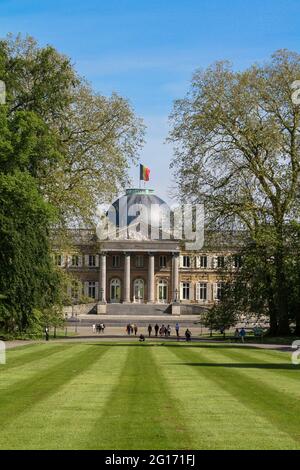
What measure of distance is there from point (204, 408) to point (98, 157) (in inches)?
1671

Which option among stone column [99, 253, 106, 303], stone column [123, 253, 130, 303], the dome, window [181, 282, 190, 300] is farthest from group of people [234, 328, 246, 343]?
window [181, 282, 190, 300]

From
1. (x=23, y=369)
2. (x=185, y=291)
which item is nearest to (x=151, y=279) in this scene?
(x=185, y=291)

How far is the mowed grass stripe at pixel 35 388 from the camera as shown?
1544 centimetres

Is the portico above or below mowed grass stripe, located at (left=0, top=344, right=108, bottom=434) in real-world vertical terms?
above

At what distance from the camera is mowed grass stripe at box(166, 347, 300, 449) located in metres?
12.3

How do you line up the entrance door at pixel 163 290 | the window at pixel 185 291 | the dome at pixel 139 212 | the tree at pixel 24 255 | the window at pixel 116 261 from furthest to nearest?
→ 1. the window at pixel 185 291
2. the dome at pixel 139 212
3. the window at pixel 116 261
4. the entrance door at pixel 163 290
5. the tree at pixel 24 255

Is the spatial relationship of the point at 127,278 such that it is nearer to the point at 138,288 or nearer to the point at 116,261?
the point at 138,288

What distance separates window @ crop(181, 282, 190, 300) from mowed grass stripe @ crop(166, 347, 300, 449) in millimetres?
119528

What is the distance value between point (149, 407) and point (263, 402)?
2.39 meters

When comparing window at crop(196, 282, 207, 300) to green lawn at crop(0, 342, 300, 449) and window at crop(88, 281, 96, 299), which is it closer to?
window at crop(88, 281, 96, 299)

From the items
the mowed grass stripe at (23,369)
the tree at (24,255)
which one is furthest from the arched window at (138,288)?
the mowed grass stripe at (23,369)

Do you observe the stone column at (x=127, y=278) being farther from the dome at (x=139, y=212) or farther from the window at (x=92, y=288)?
the window at (x=92, y=288)

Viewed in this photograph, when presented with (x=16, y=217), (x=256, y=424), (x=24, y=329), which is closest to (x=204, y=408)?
(x=256, y=424)

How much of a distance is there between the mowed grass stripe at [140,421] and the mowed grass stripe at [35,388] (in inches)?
58.6
